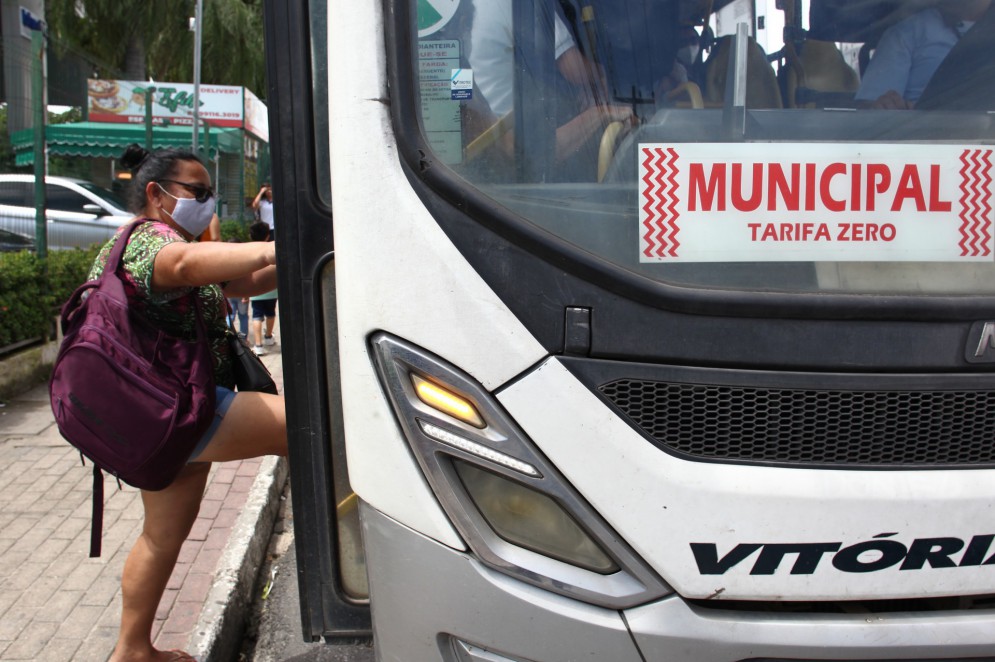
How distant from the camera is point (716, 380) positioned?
164cm

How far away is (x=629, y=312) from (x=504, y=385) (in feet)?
0.99

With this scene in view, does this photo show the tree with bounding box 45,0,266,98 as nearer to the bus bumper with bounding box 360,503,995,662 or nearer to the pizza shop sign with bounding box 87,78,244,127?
the pizza shop sign with bounding box 87,78,244,127

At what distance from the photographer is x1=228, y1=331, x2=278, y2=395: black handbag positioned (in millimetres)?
2756

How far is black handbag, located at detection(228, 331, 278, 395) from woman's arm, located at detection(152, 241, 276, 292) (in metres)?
0.52

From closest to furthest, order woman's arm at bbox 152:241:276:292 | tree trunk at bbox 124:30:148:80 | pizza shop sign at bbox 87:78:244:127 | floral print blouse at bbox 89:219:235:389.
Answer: woman's arm at bbox 152:241:276:292 < floral print blouse at bbox 89:219:235:389 < pizza shop sign at bbox 87:78:244:127 < tree trunk at bbox 124:30:148:80

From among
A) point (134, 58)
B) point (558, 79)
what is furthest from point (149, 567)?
point (134, 58)

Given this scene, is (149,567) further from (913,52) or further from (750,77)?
(913,52)

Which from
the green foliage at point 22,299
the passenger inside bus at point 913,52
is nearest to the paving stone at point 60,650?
the passenger inside bus at point 913,52

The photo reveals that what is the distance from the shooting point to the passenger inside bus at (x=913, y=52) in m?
1.76

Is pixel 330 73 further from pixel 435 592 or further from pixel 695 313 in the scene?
pixel 435 592

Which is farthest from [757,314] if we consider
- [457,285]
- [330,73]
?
[330,73]

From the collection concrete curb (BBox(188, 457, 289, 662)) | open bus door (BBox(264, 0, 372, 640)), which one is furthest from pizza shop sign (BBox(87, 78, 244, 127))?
open bus door (BBox(264, 0, 372, 640))

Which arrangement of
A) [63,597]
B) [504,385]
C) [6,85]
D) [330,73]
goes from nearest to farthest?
1. [504,385]
2. [330,73]
3. [63,597]
4. [6,85]

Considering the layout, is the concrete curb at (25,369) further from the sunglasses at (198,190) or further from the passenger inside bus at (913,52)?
the passenger inside bus at (913,52)
